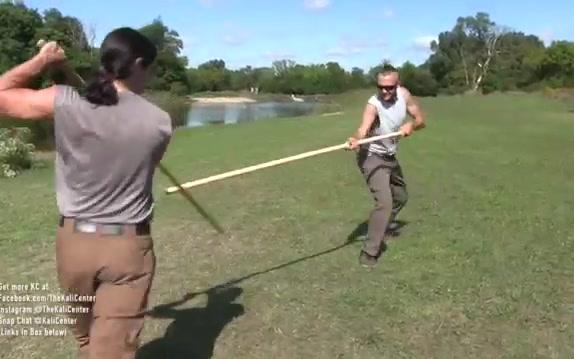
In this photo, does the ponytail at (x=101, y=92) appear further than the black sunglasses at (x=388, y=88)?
No

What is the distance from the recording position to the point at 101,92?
3.38 m

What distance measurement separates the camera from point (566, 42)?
97.0 meters

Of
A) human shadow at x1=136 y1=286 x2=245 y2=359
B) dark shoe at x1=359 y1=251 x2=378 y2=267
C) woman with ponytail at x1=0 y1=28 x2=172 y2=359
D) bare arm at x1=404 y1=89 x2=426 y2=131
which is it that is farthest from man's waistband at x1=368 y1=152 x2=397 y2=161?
woman with ponytail at x1=0 y1=28 x2=172 y2=359

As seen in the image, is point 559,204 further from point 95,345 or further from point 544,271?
point 95,345

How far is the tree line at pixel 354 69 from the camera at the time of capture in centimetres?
9100

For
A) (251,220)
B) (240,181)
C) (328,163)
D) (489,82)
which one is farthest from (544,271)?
(489,82)

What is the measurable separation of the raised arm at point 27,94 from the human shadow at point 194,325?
2117 mm

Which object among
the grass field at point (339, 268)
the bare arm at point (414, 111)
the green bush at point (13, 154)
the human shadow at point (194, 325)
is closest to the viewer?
the human shadow at point (194, 325)

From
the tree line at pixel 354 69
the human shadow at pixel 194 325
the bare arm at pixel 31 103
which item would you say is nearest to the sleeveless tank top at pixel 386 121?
the human shadow at pixel 194 325

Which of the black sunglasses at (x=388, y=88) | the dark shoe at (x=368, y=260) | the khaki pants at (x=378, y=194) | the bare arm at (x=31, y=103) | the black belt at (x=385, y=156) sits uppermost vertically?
the bare arm at (x=31, y=103)

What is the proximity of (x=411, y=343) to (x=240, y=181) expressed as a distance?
7.24 m

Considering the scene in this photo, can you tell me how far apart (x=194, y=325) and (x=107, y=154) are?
2300mm

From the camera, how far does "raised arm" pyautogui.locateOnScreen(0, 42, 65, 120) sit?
336 cm

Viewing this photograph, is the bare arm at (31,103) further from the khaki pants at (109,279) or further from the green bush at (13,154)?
the green bush at (13,154)
